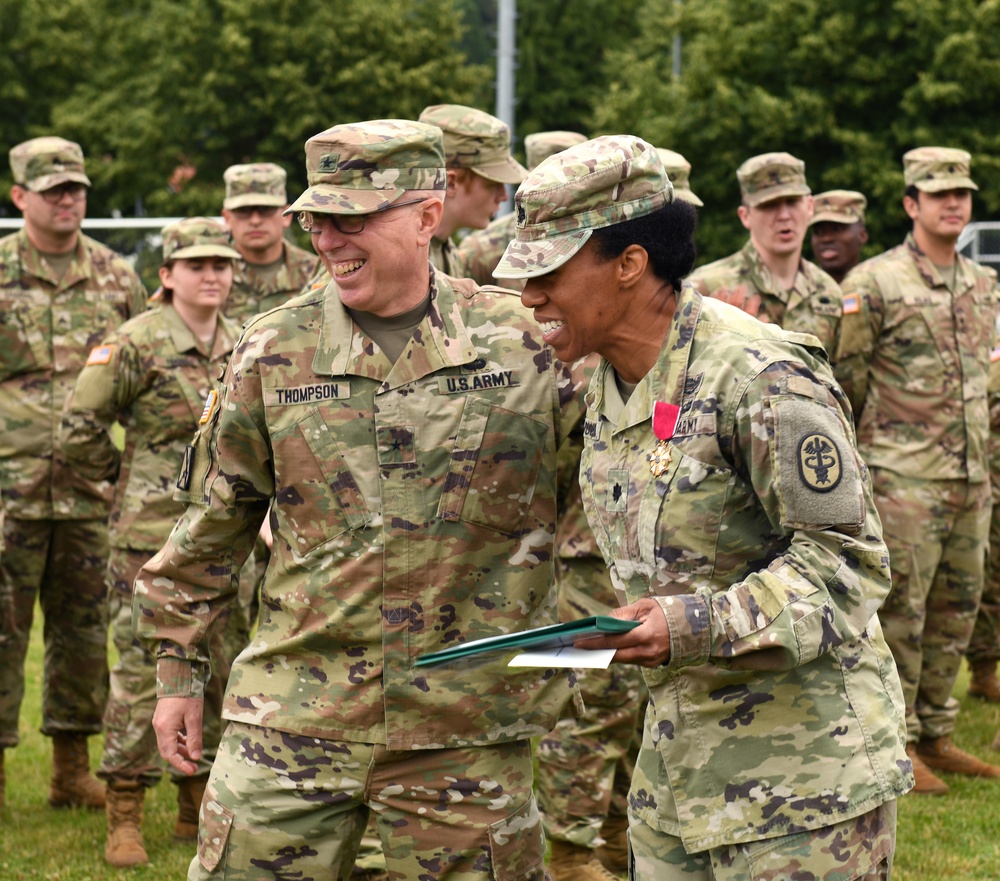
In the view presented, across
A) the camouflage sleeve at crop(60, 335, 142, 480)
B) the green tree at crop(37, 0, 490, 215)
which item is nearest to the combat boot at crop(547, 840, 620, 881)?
the camouflage sleeve at crop(60, 335, 142, 480)

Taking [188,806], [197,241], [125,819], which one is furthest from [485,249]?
[125,819]

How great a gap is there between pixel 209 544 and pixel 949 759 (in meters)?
4.85

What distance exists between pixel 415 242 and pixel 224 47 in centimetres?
3327

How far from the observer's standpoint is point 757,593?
275cm

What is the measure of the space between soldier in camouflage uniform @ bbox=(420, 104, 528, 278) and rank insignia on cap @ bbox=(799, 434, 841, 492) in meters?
3.44

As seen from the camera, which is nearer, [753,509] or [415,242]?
[753,509]

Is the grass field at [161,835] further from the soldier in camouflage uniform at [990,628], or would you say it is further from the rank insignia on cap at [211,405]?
the rank insignia on cap at [211,405]

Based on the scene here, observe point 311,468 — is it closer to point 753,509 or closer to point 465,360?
point 465,360

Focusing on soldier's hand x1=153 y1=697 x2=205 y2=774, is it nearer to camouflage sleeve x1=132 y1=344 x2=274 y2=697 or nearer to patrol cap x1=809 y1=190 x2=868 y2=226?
camouflage sleeve x1=132 y1=344 x2=274 y2=697

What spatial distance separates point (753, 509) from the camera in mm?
2926

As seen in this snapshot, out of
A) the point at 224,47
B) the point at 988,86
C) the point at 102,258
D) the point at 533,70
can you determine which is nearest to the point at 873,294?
the point at 102,258

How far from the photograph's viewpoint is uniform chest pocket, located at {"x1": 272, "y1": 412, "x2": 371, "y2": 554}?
140 inches

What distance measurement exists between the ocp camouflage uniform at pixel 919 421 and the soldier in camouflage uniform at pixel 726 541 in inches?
170

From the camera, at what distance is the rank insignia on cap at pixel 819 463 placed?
Answer: 108 inches
